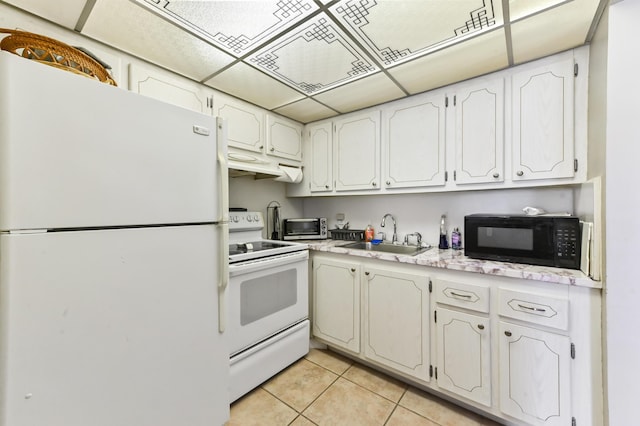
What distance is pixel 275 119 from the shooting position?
241 centimetres

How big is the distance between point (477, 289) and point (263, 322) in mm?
1371

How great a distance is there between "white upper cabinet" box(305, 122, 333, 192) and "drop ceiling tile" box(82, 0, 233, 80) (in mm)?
1151

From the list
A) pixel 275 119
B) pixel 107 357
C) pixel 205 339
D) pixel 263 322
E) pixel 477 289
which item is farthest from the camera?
pixel 275 119

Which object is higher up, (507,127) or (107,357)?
(507,127)

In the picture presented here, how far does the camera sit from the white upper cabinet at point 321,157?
2514 mm

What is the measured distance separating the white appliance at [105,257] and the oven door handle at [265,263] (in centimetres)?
34

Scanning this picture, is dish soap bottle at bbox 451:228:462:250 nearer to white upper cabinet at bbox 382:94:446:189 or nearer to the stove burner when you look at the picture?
white upper cabinet at bbox 382:94:446:189

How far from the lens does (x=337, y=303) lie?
2.09 m

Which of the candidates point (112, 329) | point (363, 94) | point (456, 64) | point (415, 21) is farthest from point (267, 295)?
point (456, 64)

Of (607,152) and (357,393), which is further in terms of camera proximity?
(357,393)

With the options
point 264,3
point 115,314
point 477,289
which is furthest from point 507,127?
point 115,314

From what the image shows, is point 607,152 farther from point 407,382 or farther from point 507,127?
point 407,382

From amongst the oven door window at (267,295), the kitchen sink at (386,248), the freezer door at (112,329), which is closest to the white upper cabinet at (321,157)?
the kitchen sink at (386,248)

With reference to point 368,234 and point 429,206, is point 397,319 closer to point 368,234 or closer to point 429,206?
point 368,234
